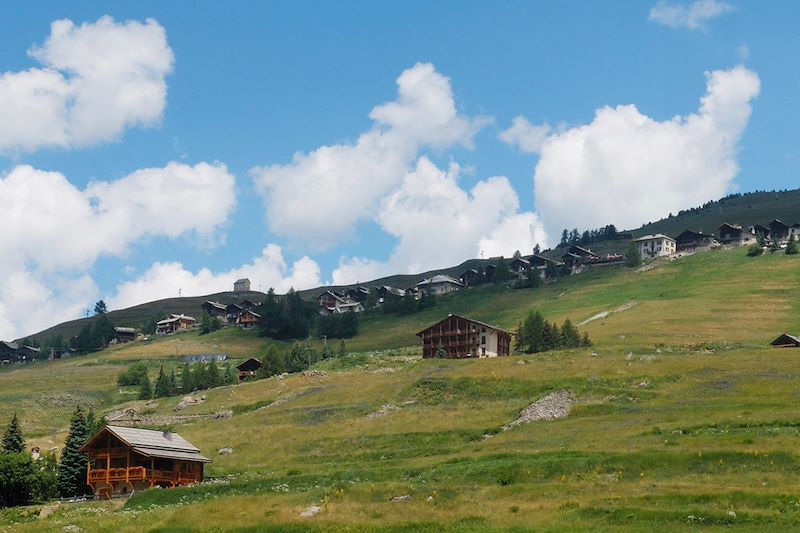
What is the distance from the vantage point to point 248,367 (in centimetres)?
14638

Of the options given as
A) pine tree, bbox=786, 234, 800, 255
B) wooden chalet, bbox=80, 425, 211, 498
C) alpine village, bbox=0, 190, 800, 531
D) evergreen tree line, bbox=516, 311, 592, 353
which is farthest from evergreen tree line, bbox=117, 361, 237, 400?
pine tree, bbox=786, 234, 800, 255

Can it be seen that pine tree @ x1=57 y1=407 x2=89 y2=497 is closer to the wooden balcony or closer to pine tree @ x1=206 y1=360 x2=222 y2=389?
the wooden balcony

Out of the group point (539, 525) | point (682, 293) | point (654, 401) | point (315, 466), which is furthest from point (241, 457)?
point (682, 293)

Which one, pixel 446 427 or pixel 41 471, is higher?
pixel 446 427

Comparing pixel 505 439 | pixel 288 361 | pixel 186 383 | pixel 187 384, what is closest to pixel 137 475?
pixel 505 439

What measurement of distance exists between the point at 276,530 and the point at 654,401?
44.1 meters

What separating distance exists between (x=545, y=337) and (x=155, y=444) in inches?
2689

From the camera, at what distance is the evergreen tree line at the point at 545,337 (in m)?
125

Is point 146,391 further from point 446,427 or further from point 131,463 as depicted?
point 131,463

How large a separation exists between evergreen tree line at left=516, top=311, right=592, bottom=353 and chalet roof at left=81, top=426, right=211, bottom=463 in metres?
63.8

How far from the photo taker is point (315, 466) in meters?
69.6

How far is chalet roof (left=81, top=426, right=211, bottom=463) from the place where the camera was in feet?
221

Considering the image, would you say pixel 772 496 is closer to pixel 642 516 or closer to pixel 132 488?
pixel 642 516

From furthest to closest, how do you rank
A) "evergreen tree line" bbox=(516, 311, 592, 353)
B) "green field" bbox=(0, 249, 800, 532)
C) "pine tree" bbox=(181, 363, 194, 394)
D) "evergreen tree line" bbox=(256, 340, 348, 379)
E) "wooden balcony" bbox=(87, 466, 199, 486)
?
1. "evergreen tree line" bbox=(256, 340, 348, 379)
2. "pine tree" bbox=(181, 363, 194, 394)
3. "evergreen tree line" bbox=(516, 311, 592, 353)
4. "wooden balcony" bbox=(87, 466, 199, 486)
5. "green field" bbox=(0, 249, 800, 532)
